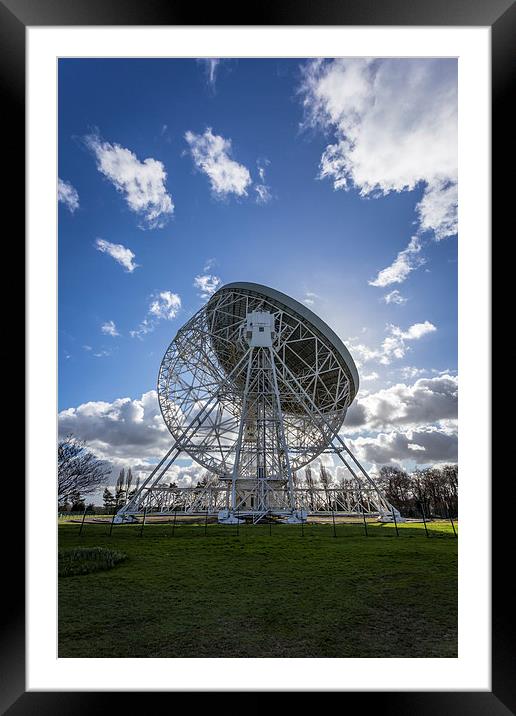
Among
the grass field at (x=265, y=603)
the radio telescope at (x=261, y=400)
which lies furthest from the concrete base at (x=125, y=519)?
the grass field at (x=265, y=603)

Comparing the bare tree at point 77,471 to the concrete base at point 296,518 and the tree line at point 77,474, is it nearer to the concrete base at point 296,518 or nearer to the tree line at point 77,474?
the tree line at point 77,474

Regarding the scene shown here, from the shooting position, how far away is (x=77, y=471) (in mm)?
29375

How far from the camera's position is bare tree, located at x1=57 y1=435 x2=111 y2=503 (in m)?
28.5

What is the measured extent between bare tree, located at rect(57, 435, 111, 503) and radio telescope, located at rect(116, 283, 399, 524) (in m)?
9.79

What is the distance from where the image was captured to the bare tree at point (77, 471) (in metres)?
28.5
